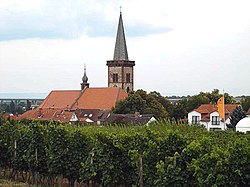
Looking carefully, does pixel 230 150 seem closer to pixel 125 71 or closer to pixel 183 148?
pixel 183 148

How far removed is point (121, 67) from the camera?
11112 centimetres

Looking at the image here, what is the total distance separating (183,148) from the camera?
583 inches

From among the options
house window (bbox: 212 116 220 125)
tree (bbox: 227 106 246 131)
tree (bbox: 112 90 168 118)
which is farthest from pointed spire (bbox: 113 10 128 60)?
tree (bbox: 227 106 246 131)

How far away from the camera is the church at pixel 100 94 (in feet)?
303

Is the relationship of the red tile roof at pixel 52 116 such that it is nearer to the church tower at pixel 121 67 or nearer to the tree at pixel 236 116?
the tree at pixel 236 116

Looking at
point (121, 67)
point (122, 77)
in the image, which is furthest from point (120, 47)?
point (122, 77)

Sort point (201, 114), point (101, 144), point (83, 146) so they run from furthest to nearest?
point (201, 114)
point (83, 146)
point (101, 144)

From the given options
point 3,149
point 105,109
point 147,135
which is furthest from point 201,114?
point 147,135

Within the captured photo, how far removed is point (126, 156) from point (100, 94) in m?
84.3

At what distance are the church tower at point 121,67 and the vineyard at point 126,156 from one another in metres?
89.0

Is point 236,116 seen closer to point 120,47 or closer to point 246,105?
point 246,105

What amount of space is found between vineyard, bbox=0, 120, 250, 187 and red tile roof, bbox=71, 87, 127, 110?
7539 cm

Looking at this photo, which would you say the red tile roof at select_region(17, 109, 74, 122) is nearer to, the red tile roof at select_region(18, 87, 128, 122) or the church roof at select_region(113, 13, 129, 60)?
the red tile roof at select_region(18, 87, 128, 122)

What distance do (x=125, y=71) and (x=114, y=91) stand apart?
42.6 feet
